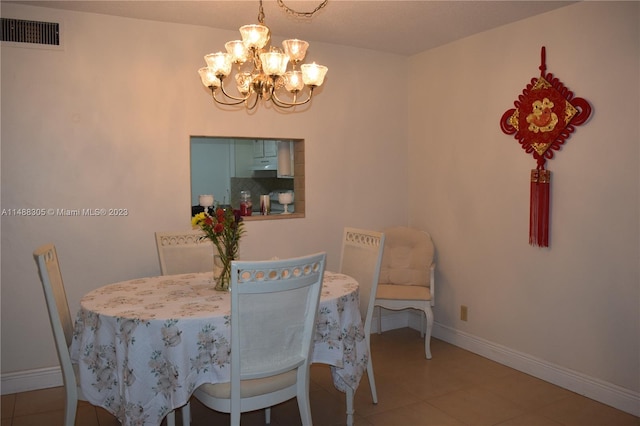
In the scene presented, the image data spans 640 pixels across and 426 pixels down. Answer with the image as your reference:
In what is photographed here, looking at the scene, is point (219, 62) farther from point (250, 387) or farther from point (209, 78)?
point (250, 387)

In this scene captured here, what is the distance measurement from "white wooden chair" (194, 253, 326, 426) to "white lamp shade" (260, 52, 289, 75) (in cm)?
91

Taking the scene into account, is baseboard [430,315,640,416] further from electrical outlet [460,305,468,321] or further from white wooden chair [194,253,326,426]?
white wooden chair [194,253,326,426]

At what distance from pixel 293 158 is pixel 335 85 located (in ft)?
2.31

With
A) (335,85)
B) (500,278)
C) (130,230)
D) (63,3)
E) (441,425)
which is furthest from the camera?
(335,85)

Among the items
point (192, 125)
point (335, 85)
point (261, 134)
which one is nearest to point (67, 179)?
point (192, 125)

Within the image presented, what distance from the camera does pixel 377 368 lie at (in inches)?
144

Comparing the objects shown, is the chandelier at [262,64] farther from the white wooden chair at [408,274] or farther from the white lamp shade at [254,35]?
the white wooden chair at [408,274]

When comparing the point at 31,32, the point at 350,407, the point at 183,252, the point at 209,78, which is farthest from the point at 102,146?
the point at 350,407

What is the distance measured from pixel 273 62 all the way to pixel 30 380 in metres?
2.62

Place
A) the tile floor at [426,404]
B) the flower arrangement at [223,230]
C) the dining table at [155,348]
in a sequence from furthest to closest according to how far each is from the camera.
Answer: the tile floor at [426,404]
the flower arrangement at [223,230]
the dining table at [155,348]

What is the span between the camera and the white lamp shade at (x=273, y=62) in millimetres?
2360

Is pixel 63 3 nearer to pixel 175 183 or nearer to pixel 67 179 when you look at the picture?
pixel 67 179

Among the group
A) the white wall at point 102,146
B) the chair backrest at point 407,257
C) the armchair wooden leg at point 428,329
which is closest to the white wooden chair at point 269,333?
the white wall at point 102,146

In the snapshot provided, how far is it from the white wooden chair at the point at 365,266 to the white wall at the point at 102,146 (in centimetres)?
95
